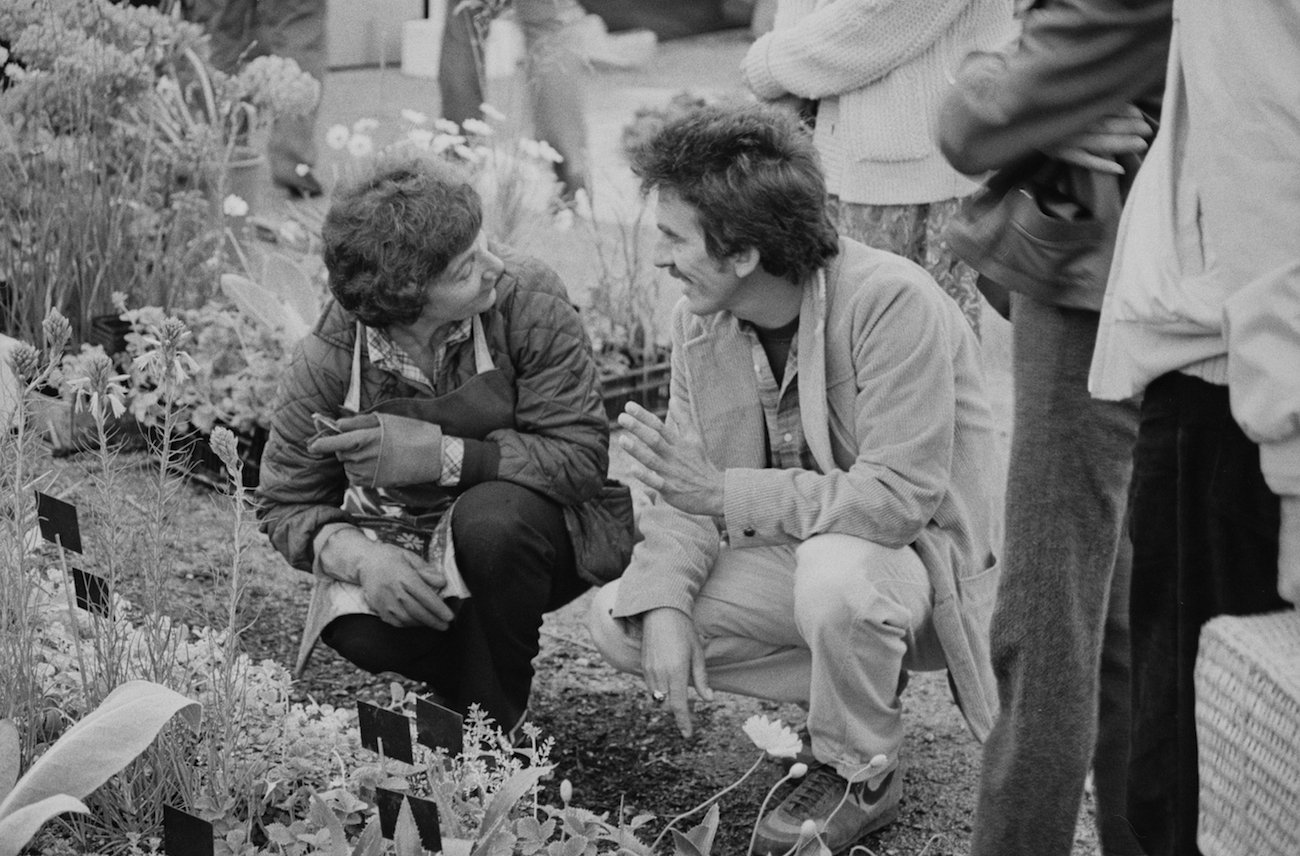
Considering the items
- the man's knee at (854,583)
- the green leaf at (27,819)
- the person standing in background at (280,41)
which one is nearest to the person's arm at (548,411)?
the man's knee at (854,583)

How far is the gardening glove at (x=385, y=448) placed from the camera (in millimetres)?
2998

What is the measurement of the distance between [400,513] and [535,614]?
13.0 inches

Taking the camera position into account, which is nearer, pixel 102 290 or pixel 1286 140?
pixel 1286 140

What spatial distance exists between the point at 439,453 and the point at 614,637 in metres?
0.45

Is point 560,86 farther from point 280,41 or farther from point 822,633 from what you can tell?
point 822,633

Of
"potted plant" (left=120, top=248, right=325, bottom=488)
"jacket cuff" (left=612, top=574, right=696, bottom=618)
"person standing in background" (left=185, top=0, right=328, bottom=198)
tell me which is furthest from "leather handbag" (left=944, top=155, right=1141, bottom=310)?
"person standing in background" (left=185, top=0, right=328, bottom=198)

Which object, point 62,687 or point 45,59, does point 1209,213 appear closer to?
point 62,687

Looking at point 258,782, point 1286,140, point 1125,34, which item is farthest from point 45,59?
point 1286,140

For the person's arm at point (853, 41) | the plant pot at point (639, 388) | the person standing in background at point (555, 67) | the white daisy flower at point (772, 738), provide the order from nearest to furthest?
the white daisy flower at point (772, 738) < the person's arm at point (853, 41) < the plant pot at point (639, 388) < the person standing in background at point (555, 67)

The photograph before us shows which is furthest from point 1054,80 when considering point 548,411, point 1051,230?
point 548,411

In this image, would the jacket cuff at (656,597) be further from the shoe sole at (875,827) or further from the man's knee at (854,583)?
the shoe sole at (875,827)

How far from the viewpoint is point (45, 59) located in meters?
4.34

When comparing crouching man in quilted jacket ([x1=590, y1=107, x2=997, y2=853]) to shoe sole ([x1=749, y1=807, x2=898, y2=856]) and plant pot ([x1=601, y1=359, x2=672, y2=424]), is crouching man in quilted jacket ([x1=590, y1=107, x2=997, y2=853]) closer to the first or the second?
shoe sole ([x1=749, y1=807, x2=898, y2=856])

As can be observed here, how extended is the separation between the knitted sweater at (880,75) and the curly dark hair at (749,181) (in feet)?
1.98
